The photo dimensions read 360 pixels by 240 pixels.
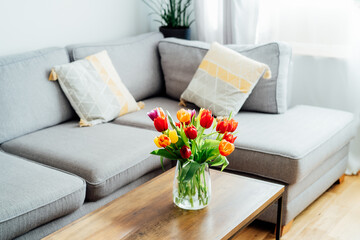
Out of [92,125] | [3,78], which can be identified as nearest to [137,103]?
[92,125]

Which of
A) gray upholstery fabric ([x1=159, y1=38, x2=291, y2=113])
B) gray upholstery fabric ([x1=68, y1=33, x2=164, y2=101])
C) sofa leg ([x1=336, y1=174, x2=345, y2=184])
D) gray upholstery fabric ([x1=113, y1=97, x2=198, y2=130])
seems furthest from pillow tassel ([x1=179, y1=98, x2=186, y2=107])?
sofa leg ([x1=336, y1=174, x2=345, y2=184])

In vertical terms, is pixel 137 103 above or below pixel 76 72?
below

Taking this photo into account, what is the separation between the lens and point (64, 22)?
3.00 m

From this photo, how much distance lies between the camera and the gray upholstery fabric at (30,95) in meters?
2.35

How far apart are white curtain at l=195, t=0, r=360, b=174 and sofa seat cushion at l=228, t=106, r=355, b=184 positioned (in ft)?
1.23

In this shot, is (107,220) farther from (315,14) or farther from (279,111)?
(315,14)

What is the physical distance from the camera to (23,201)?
170 centimetres

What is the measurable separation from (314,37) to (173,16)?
107 centimetres

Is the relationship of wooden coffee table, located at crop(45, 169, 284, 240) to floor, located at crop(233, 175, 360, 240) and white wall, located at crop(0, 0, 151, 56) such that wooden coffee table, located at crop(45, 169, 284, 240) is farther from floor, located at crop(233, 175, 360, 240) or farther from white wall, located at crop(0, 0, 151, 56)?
white wall, located at crop(0, 0, 151, 56)

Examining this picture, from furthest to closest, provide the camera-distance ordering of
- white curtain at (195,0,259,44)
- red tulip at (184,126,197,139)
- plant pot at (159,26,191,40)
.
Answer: plant pot at (159,26,191,40)
white curtain at (195,0,259,44)
red tulip at (184,126,197,139)

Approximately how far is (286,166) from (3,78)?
153 cm

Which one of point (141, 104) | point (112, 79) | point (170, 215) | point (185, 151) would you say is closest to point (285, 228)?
point (170, 215)

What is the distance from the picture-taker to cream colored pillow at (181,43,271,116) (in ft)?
8.62

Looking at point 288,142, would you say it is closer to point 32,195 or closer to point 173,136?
point 173,136
